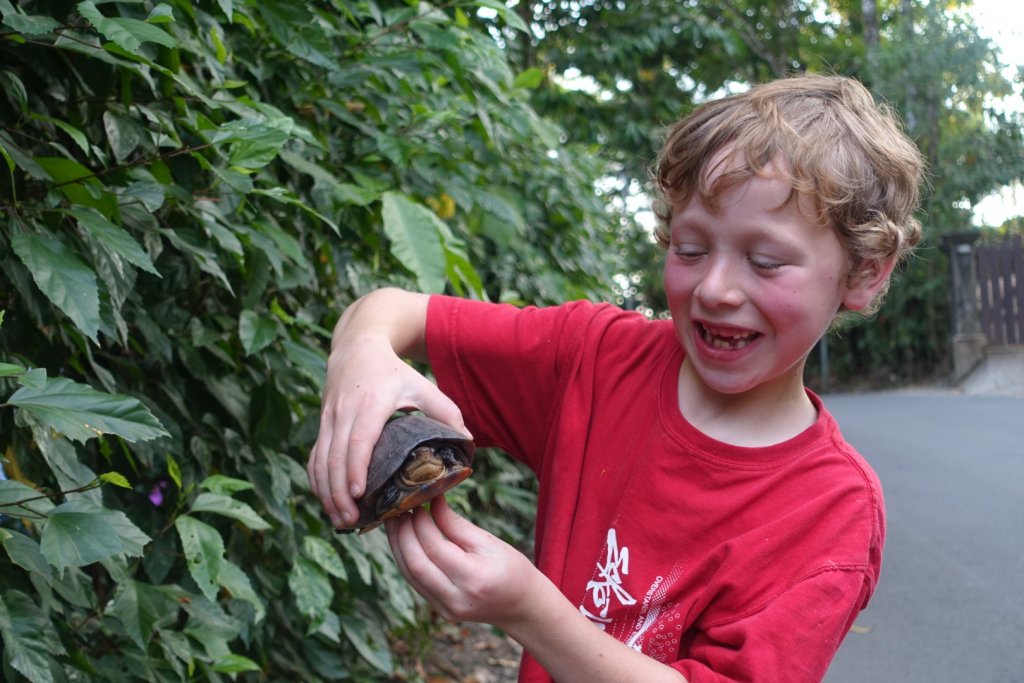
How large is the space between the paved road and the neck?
45cm

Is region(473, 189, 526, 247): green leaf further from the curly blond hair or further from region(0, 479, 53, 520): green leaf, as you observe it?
region(0, 479, 53, 520): green leaf

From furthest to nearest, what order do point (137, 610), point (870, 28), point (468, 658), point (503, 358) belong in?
point (870, 28) < point (468, 658) < point (503, 358) < point (137, 610)

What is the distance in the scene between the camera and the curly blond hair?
4.92ft

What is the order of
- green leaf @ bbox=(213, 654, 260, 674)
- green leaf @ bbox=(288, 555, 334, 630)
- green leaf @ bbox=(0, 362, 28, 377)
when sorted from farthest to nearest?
green leaf @ bbox=(288, 555, 334, 630), green leaf @ bbox=(213, 654, 260, 674), green leaf @ bbox=(0, 362, 28, 377)

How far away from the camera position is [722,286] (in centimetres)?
147

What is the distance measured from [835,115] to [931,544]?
3.40 feet

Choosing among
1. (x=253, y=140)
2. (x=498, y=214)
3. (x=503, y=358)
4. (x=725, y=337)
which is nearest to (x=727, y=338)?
(x=725, y=337)

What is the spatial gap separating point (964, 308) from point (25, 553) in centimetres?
434

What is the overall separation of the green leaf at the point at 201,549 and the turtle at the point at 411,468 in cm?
42

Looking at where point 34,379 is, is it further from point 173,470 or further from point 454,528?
point 173,470

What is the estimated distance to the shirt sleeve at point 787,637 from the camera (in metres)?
1.31

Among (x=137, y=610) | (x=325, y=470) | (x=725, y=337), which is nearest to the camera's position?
(x=325, y=470)

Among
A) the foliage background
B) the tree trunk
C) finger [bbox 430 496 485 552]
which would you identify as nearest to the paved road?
finger [bbox 430 496 485 552]

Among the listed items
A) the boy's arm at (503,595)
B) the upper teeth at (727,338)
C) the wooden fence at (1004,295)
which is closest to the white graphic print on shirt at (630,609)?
the boy's arm at (503,595)
